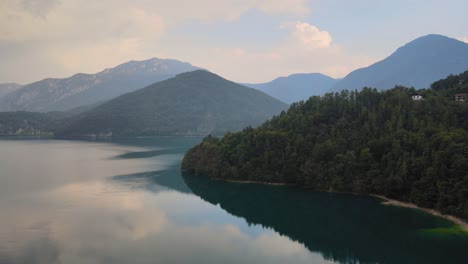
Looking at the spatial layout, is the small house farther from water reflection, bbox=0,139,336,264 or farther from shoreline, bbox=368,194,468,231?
water reflection, bbox=0,139,336,264

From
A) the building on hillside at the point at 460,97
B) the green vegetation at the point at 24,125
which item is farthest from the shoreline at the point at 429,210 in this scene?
the green vegetation at the point at 24,125

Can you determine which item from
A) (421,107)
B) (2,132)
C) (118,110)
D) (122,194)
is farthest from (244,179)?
(2,132)

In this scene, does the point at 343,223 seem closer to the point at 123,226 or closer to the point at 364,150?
the point at 364,150

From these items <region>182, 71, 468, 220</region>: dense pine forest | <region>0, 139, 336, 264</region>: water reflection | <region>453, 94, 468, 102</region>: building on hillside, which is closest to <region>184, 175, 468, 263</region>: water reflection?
<region>0, 139, 336, 264</region>: water reflection

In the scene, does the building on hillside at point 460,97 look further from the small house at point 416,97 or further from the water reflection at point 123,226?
the water reflection at point 123,226

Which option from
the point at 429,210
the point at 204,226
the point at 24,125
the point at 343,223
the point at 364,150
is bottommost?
the point at 204,226

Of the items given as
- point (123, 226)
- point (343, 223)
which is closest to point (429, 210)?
point (343, 223)

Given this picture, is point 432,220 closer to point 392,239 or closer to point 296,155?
point 392,239
